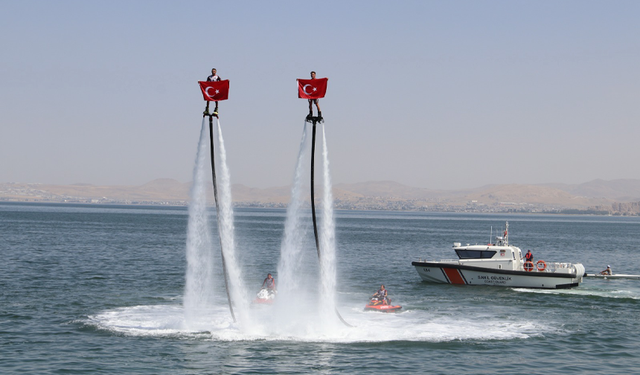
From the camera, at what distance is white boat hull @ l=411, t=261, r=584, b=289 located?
53000 mm

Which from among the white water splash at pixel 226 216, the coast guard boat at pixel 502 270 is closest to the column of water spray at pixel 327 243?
the white water splash at pixel 226 216

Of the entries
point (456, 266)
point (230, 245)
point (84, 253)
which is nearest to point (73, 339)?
point (230, 245)

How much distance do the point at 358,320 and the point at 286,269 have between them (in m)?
9.28

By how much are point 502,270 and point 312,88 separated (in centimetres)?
3357

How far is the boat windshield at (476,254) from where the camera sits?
55.1 metres

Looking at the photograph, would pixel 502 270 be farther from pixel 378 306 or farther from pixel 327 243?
pixel 327 243

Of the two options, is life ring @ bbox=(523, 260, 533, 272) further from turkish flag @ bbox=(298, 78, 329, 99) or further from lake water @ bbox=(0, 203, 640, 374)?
turkish flag @ bbox=(298, 78, 329, 99)

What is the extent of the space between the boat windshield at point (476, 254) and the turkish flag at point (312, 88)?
3302 cm

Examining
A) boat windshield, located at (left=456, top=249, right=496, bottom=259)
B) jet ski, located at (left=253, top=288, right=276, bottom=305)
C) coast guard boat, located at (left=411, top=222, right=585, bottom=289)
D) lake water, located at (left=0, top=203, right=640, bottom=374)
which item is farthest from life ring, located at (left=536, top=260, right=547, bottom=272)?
jet ski, located at (left=253, top=288, right=276, bottom=305)

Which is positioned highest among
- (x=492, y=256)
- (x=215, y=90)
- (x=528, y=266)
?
(x=215, y=90)

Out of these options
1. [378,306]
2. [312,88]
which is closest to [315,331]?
[378,306]

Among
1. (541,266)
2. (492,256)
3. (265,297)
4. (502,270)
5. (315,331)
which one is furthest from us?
(492,256)

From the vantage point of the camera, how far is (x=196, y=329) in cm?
3397

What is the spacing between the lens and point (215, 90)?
27531 mm
